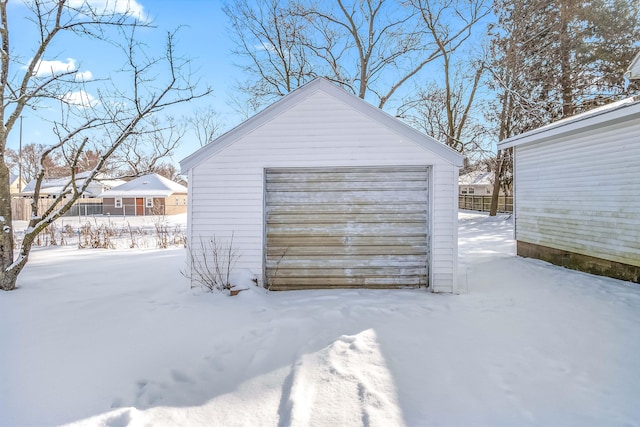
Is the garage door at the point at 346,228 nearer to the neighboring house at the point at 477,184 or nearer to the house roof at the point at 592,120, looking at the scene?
the house roof at the point at 592,120

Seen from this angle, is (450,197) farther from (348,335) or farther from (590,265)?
(590,265)

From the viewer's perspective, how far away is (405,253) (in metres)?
5.77

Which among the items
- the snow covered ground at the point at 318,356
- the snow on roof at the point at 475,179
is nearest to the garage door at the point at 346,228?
the snow covered ground at the point at 318,356

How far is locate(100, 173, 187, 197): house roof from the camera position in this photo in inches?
1179

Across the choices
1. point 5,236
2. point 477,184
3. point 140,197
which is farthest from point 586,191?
point 477,184

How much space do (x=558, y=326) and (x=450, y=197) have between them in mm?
2298

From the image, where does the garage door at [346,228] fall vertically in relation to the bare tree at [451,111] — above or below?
below

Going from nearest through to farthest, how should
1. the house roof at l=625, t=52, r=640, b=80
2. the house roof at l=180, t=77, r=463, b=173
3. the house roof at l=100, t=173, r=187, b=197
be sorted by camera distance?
the house roof at l=180, t=77, r=463, b=173 → the house roof at l=625, t=52, r=640, b=80 → the house roof at l=100, t=173, r=187, b=197

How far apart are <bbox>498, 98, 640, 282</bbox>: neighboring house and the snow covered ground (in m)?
1.07

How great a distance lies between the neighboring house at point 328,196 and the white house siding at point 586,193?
132 inches

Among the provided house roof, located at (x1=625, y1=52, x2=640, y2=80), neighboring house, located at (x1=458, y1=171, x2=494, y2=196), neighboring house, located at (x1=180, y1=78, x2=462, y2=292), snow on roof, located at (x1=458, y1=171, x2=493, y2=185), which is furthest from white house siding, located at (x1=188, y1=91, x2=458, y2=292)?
snow on roof, located at (x1=458, y1=171, x2=493, y2=185)

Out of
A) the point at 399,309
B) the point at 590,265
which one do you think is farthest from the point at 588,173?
the point at 399,309

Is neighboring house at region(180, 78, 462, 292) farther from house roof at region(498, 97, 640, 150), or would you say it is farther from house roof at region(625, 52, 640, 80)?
house roof at region(625, 52, 640, 80)

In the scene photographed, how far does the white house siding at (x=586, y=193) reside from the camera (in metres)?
6.05
